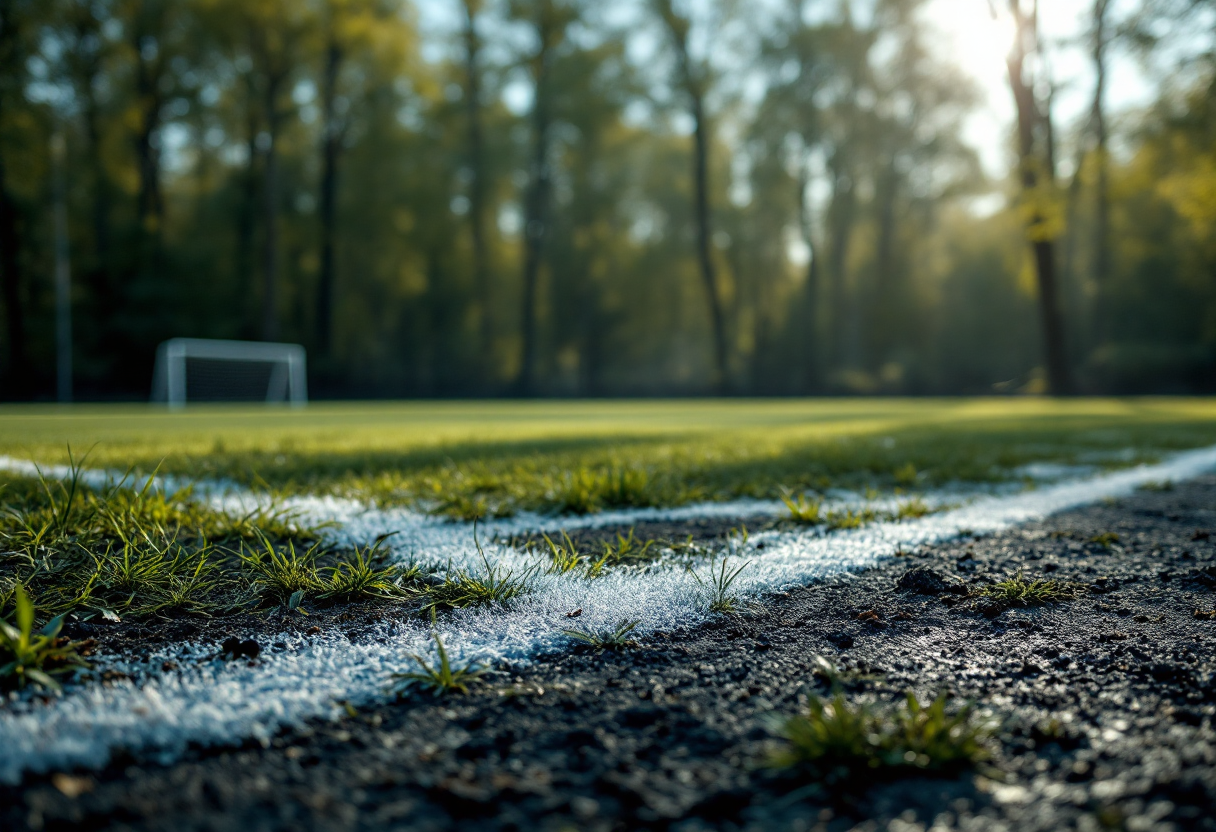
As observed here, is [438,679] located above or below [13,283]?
below

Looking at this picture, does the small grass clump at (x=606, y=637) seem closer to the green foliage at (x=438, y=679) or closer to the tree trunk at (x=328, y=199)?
the green foliage at (x=438, y=679)

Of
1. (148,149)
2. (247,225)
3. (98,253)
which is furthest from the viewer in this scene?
(247,225)

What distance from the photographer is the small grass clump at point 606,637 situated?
1.58 meters

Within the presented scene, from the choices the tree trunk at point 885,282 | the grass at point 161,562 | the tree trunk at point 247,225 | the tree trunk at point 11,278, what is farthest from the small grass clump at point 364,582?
the tree trunk at point 885,282

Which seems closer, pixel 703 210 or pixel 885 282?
pixel 703 210

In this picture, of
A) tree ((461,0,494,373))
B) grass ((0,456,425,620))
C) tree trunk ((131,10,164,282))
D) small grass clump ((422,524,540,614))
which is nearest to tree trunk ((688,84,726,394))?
tree ((461,0,494,373))

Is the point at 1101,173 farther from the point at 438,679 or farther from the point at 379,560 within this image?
the point at 438,679

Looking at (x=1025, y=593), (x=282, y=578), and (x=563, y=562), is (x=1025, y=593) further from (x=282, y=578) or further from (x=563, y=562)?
(x=282, y=578)

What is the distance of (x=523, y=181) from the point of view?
36406mm

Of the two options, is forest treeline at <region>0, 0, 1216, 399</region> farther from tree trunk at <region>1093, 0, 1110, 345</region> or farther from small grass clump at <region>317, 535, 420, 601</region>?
small grass clump at <region>317, 535, 420, 601</region>

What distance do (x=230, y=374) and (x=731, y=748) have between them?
2430 centimetres

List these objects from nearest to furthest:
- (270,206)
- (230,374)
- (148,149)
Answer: (230,374) < (270,206) < (148,149)

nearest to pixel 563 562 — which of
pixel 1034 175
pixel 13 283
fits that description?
pixel 1034 175

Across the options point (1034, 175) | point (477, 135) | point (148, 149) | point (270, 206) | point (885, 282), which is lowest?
point (1034, 175)
